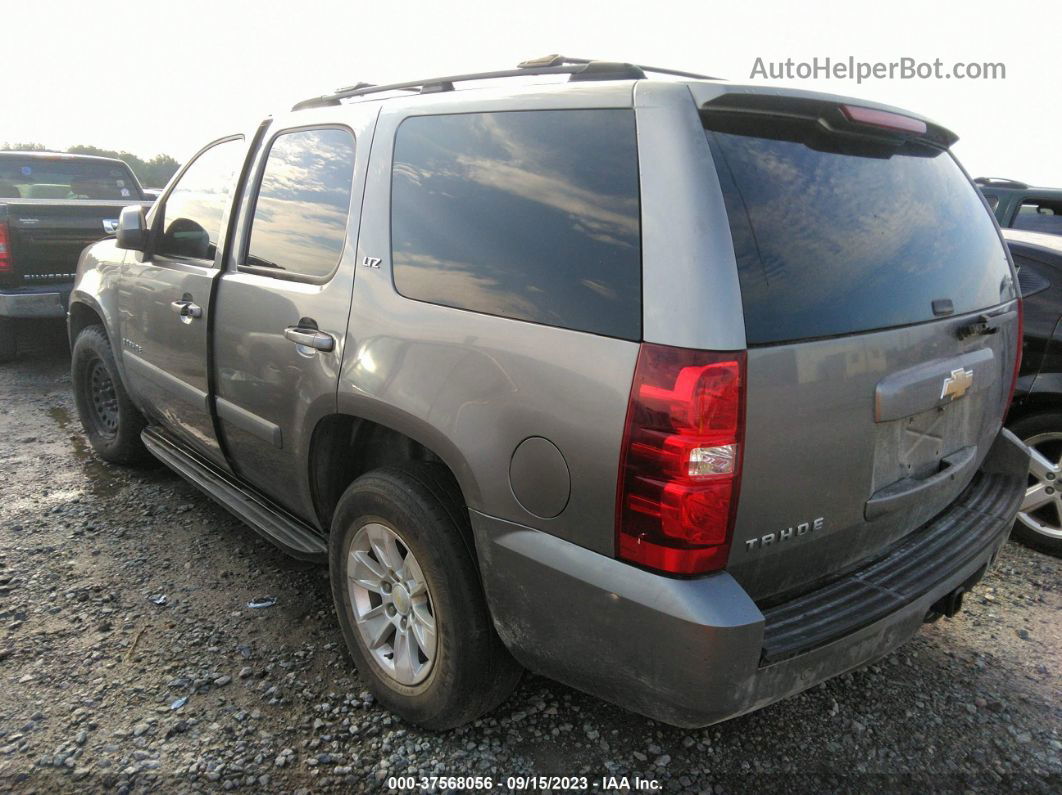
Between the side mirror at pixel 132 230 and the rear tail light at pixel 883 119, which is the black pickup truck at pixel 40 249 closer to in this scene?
the side mirror at pixel 132 230

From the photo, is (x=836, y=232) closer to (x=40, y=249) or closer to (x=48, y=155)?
(x=40, y=249)

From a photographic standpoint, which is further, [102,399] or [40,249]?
[40,249]

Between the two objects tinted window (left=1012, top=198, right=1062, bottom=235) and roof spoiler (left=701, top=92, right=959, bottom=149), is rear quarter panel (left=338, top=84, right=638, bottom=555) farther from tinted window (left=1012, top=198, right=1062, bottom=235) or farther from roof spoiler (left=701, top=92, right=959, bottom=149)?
tinted window (left=1012, top=198, right=1062, bottom=235)

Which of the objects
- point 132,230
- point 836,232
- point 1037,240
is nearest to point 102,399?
point 132,230

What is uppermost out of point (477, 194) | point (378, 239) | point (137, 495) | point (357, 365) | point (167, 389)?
point (477, 194)

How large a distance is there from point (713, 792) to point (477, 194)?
71.4 inches

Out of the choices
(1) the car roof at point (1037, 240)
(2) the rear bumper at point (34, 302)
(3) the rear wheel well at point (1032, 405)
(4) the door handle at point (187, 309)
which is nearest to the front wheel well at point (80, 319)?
(4) the door handle at point (187, 309)

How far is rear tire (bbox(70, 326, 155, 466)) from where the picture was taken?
13.8ft

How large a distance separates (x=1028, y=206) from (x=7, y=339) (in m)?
8.80

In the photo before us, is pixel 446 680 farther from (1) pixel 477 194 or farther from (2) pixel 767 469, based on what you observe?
(1) pixel 477 194

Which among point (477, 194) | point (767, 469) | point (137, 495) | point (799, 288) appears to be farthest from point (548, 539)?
point (137, 495)

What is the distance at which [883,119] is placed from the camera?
198 cm

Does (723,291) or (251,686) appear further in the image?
(251,686)

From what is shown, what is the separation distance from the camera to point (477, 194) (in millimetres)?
2072
